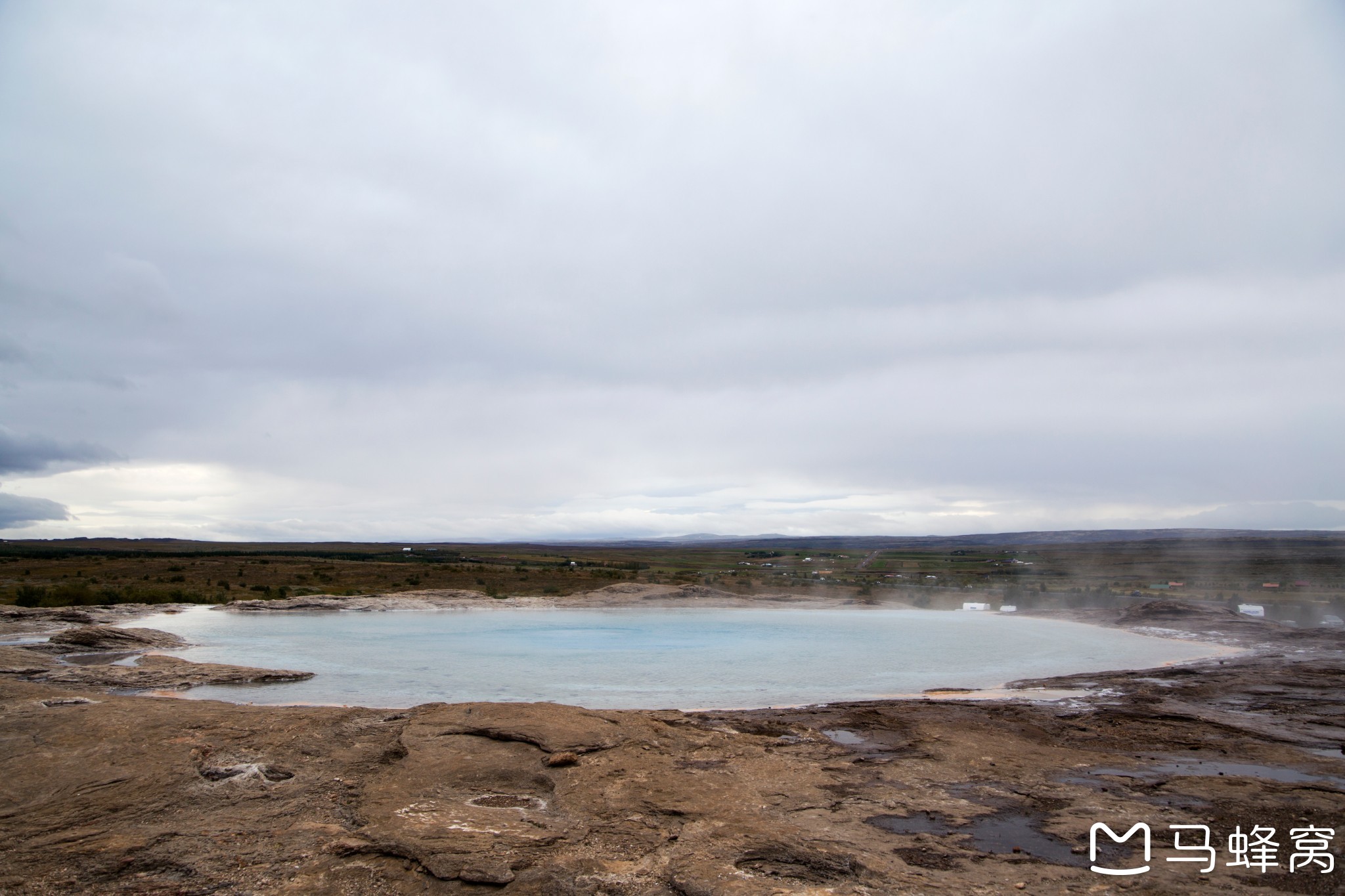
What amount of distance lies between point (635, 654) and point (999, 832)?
16219 millimetres

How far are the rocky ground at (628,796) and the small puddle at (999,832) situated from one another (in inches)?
1.2

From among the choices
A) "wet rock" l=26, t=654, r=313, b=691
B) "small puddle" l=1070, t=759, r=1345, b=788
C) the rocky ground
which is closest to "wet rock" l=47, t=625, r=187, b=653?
"wet rock" l=26, t=654, r=313, b=691

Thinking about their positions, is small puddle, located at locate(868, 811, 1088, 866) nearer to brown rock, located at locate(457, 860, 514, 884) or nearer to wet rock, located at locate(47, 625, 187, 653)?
brown rock, located at locate(457, 860, 514, 884)

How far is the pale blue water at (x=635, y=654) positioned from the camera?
15.2 meters

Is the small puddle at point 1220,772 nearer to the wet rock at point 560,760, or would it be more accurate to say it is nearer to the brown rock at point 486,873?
the wet rock at point 560,760

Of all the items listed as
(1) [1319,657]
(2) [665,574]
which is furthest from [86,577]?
(1) [1319,657]

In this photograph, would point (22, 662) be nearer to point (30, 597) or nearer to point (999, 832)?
point (30, 597)

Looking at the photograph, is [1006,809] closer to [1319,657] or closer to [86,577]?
[1319,657]

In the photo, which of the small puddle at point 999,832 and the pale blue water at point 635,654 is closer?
the small puddle at point 999,832

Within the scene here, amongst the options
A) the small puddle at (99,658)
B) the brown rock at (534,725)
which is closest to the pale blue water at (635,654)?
A: the small puddle at (99,658)

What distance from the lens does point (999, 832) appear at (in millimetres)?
6891

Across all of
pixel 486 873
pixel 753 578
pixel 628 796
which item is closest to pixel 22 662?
pixel 628 796

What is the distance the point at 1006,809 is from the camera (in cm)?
754

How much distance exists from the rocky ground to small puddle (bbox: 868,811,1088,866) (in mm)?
31
